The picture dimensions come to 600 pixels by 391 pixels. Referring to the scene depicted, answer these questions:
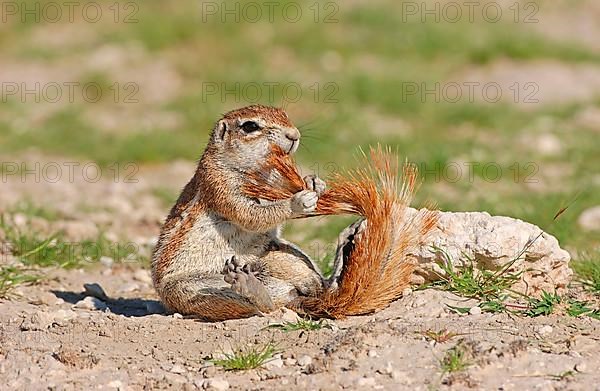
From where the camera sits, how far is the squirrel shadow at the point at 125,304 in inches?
247

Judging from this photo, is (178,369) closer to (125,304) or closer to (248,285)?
(248,285)

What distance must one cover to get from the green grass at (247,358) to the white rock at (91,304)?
1.61m

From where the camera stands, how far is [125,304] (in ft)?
21.7

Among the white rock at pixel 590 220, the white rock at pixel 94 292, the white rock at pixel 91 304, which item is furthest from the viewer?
the white rock at pixel 590 220

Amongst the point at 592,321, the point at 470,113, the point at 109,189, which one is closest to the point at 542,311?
the point at 592,321

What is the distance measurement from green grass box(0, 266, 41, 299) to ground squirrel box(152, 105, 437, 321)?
3.56 feet

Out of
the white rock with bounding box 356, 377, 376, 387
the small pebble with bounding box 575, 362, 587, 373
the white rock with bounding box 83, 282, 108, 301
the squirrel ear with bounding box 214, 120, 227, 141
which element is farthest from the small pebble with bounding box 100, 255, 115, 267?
the small pebble with bounding box 575, 362, 587, 373

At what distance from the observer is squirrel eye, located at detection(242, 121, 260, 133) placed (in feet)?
19.3

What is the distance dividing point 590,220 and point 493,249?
3.14 metres

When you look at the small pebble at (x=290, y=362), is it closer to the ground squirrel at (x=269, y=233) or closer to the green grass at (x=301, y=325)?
the green grass at (x=301, y=325)

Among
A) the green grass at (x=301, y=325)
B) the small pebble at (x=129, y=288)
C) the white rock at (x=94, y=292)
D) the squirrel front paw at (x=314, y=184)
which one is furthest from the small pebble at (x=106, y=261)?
the green grass at (x=301, y=325)

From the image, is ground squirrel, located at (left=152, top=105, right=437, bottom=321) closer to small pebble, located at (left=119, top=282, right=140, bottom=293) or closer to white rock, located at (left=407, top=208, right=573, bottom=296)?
white rock, located at (left=407, top=208, right=573, bottom=296)

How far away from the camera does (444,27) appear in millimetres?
14586

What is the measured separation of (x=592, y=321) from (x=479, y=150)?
6.14 meters
